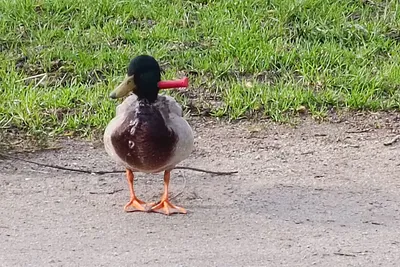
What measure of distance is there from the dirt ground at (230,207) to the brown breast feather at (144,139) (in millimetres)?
328

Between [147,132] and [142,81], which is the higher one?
[142,81]

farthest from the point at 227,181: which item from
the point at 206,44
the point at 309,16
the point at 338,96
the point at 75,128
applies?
the point at 309,16

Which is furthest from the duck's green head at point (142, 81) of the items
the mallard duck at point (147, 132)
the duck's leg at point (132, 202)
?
the duck's leg at point (132, 202)

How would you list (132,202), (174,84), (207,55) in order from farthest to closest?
(207,55)
(132,202)
(174,84)

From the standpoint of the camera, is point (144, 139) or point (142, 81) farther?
point (142, 81)

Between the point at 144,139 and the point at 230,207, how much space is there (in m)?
0.66

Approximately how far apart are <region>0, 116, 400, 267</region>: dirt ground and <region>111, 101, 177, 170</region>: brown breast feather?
33cm

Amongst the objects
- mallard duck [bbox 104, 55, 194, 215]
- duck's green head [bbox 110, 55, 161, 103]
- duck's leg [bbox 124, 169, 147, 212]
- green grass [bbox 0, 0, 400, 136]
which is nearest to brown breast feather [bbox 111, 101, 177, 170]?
mallard duck [bbox 104, 55, 194, 215]

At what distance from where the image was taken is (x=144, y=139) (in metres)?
4.47

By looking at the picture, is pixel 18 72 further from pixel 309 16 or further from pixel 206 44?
pixel 309 16

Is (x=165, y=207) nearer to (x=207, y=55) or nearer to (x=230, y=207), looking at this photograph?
(x=230, y=207)

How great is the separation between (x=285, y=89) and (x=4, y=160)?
7.73 ft

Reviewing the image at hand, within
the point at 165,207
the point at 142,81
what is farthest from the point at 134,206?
the point at 142,81

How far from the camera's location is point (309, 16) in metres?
7.93
